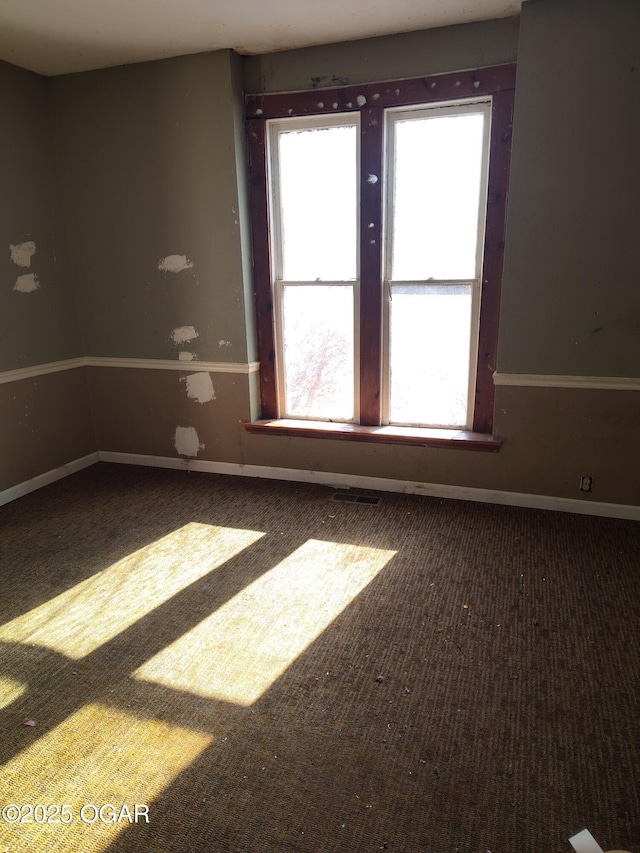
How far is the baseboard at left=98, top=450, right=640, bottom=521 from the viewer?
3068mm

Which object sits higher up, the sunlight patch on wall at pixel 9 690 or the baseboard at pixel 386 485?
the baseboard at pixel 386 485

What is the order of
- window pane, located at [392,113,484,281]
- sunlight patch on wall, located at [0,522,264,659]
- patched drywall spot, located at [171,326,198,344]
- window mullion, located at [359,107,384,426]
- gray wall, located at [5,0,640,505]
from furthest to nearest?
patched drywall spot, located at [171,326,198,344], window mullion, located at [359,107,384,426], window pane, located at [392,113,484,281], gray wall, located at [5,0,640,505], sunlight patch on wall, located at [0,522,264,659]

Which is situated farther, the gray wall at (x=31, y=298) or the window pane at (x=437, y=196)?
the gray wall at (x=31, y=298)

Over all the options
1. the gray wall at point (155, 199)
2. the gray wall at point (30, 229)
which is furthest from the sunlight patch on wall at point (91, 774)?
the gray wall at point (30, 229)

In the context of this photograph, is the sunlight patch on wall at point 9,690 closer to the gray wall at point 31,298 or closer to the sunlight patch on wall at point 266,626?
the sunlight patch on wall at point 266,626

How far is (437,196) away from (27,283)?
262 centimetres

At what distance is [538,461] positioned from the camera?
10.2ft

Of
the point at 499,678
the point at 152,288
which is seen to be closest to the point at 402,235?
the point at 152,288

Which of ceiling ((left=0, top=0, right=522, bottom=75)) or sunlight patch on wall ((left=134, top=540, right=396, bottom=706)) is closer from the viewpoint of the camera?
sunlight patch on wall ((left=134, top=540, right=396, bottom=706))

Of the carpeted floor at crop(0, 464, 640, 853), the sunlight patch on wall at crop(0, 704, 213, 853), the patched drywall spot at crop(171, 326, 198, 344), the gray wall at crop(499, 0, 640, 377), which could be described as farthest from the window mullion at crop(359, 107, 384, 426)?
the sunlight patch on wall at crop(0, 704, 213, 853)

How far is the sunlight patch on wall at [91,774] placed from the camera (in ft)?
4.63

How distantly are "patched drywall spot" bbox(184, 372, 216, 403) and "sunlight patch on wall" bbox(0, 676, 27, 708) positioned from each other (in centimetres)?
214

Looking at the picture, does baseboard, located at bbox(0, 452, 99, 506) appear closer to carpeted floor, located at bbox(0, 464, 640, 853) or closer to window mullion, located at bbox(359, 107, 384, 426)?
carpeted floor, located at bbox(0, 464, 640, 853)

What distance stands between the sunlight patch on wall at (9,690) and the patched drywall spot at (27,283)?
2.45 metres
